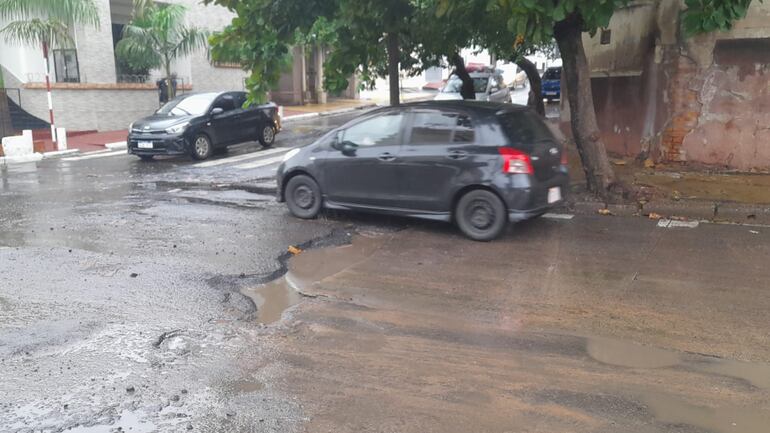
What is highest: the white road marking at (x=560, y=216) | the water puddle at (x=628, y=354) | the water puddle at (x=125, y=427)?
the white road marking at (x=560, y=216)

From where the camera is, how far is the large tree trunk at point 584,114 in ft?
30.8

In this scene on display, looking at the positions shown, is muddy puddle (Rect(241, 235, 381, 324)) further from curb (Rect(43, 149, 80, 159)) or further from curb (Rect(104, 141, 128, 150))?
curb (Rect(104, 141, 128, 150))

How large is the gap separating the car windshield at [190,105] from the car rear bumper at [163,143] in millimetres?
1027

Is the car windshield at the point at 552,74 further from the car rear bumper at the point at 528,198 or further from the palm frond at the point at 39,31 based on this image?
the car rear bumper at the point at 528,198

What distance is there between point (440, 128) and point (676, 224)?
332 centimetres

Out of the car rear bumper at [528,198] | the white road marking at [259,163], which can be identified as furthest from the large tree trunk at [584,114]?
the white road marking at [259,163]

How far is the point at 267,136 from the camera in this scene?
17703 mm

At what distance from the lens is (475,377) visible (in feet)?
14.4

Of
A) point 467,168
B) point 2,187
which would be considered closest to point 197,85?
point 2,187

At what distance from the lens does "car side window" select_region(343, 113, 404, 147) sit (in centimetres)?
826

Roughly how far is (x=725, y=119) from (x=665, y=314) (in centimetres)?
720

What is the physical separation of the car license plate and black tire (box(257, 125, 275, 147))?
11079 mm

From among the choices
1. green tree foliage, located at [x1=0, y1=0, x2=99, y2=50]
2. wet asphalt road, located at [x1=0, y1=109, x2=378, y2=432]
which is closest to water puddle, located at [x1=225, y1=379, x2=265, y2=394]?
wet asphalt road, located at [x1=0, y1=109, x2=378, y2=432]

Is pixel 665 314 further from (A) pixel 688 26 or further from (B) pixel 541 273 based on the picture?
(A) pixel 688 26
